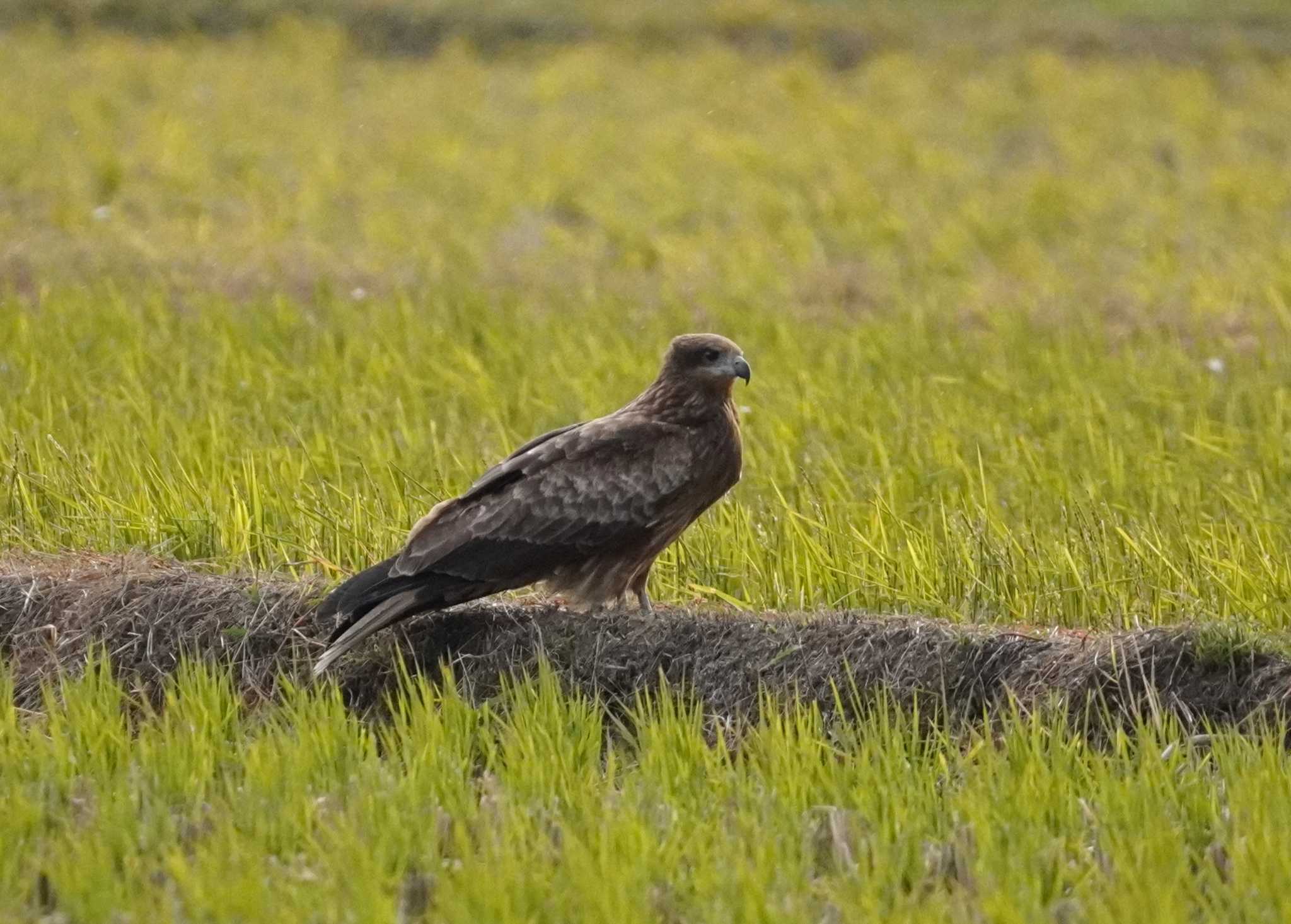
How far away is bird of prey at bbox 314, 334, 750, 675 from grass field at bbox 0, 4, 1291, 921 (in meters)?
0.28

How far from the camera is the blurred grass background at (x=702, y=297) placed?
637 centimetres

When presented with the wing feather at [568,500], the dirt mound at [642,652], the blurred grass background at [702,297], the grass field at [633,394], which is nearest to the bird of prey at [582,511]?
the wing feather at [568,500]

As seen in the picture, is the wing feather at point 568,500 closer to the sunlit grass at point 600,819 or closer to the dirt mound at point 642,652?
the dirt mound at point 642,652

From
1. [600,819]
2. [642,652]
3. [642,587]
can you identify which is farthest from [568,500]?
[600,819]

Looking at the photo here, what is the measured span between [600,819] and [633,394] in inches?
169

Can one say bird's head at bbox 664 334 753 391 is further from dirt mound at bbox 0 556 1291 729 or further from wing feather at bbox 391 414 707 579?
dirt mound at bbox 0 556 1291 729

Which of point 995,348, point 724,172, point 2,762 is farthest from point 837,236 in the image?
point 2,762

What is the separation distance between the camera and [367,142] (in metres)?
16.0

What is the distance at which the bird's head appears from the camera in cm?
598

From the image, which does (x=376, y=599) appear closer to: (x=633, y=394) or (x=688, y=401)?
(x=688, y=401)

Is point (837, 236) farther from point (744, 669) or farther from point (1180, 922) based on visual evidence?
point (1180, 922)

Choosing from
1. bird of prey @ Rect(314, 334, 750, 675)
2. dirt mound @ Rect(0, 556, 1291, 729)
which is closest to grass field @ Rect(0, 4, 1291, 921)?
dirt mound @ Rect(0, 556, 1291, 729)

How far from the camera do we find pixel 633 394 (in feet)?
28.3

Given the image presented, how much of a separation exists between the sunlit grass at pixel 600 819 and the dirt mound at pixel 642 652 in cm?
19
